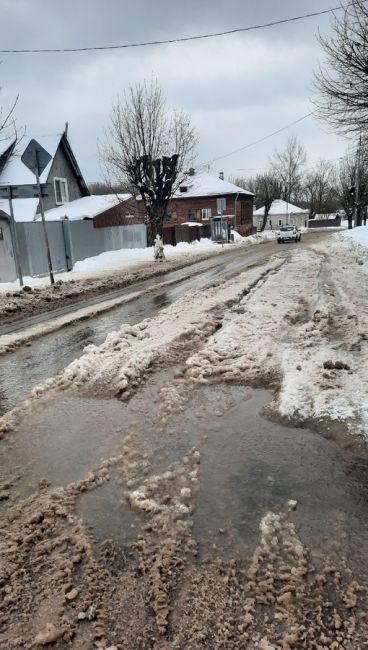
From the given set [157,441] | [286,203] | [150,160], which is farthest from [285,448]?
[286,203]

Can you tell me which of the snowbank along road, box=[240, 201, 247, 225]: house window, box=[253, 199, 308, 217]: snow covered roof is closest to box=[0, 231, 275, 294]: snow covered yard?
the snowbank along road

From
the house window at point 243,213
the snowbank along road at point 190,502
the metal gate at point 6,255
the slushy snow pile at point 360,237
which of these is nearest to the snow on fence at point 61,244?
the metal gate at point 6,255

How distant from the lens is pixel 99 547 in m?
2.53

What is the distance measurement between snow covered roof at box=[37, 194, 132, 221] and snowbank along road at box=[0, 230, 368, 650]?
21404 millimetres

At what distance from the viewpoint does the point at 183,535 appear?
102 inches

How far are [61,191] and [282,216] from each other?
6178 centimetres

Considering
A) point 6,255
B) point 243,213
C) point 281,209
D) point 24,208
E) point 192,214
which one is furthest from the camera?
point 281,209

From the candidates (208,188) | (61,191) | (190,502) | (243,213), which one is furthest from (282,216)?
(190,502)

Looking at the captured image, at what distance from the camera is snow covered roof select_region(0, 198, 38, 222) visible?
Answer: 21508 mm

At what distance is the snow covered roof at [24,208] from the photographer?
21.5 m

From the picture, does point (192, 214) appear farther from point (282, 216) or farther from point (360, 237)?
point (282, 216)

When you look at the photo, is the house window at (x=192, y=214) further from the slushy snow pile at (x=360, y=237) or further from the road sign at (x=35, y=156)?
the road sign at (x=35, y=156)

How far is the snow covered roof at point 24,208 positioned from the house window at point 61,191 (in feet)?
13.3

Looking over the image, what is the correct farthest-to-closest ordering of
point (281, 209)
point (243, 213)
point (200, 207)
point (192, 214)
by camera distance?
1. point (281, 209)
2. point (243, 213)
3. point (192, 214)
4. point (200, 207)
